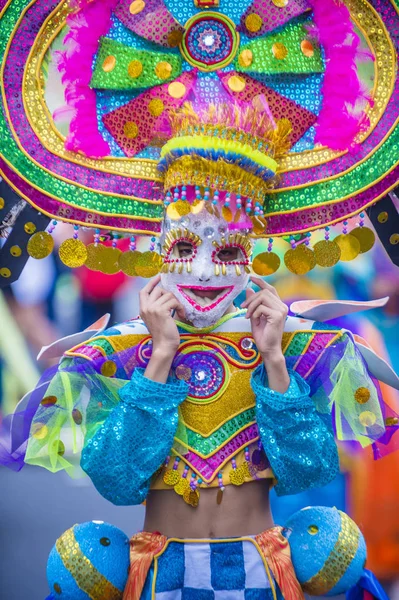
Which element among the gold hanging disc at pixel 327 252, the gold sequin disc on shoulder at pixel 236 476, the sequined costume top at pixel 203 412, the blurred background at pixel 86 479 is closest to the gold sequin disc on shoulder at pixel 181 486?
the sequined costume top at pixel 203 412

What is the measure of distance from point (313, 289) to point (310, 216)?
4.88ft

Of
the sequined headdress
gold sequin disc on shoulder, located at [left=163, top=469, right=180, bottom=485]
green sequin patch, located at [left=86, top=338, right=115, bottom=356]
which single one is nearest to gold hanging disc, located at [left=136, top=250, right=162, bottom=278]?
the sequined headdress

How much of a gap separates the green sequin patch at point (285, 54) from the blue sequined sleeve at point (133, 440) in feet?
3.22

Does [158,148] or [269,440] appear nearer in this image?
[269,440]

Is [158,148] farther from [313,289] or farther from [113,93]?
[313,289]

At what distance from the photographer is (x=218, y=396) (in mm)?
2297

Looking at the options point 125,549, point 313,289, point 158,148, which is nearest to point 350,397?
point 125,549

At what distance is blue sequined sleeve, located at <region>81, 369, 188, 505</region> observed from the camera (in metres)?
2.14

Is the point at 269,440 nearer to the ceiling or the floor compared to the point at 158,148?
nearer to the floor

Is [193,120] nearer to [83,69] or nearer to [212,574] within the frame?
[83,69]

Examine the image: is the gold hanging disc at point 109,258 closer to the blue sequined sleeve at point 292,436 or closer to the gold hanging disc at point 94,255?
the gold hanging disc at point 94,255

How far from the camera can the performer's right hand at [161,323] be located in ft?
7.30

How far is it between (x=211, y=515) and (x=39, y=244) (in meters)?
0.92

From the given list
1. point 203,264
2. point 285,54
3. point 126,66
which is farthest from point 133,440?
point 285,54
